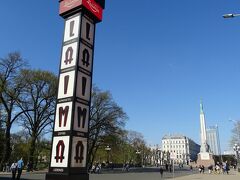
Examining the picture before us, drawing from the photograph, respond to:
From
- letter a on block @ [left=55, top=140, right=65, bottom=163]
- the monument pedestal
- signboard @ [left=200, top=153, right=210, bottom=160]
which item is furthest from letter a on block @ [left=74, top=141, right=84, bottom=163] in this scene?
signboard @ [left=200, top=153, right=210, bottom=160]

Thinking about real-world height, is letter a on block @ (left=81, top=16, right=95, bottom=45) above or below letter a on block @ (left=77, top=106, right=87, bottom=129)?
above

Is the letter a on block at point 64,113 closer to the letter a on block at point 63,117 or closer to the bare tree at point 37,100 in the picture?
the letter a on block at point 63,117

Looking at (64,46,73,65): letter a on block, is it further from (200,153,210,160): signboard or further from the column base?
(200,153,210,160): signboard

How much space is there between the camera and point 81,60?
10648 millimetres

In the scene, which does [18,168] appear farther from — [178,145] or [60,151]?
[178,145]

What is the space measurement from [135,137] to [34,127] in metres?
63.4

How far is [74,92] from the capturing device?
10055 mm

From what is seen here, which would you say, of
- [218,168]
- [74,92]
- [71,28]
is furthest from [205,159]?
[74,92]

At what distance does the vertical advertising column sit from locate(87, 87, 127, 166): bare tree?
43907mm

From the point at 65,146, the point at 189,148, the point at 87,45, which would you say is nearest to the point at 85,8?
the point at 87,45

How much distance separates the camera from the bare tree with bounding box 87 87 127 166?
5491cm

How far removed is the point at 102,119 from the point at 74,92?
45.5 m

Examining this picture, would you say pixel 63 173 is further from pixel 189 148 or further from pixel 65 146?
pixel 189 148

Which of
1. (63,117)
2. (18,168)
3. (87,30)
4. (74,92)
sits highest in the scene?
(87,30)
